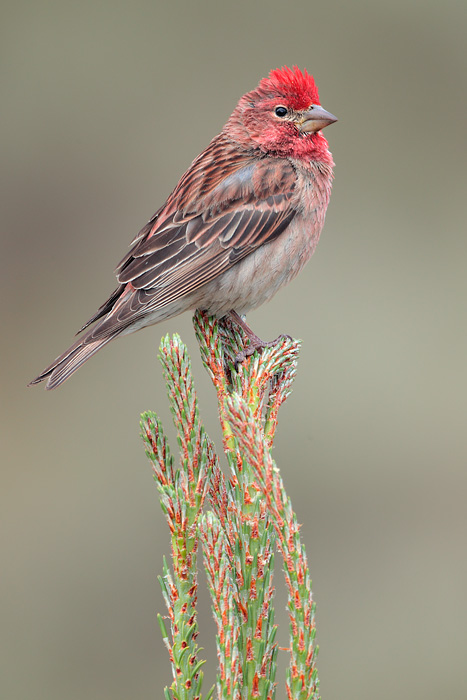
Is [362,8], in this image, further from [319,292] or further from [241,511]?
[241,511]

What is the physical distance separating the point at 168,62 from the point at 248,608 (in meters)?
5.35

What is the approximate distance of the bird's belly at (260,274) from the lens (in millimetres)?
3430

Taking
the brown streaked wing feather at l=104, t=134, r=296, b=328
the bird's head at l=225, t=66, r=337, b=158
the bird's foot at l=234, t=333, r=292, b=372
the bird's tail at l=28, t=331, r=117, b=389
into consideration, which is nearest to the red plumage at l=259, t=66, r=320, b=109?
the bird's head at l=225, t=66, r=337, b=158

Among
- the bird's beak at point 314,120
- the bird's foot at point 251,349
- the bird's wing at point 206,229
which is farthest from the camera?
the bird's beak at point 314,120

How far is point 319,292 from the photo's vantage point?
5.97 m

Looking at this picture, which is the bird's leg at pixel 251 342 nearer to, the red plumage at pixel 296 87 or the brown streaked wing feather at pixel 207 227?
the brown streaked wing feather at pixel 207 227

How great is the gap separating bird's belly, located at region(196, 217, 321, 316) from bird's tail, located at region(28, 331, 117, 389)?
18.6 inches

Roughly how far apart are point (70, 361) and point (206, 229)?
2.68 feet

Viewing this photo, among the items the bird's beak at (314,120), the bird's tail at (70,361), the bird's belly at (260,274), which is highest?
the bird's beak at (314,120)

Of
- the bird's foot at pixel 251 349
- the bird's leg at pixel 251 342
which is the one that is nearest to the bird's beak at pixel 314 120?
the bird's leg at pixel 251 342

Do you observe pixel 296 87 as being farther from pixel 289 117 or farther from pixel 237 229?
pixel 237 229

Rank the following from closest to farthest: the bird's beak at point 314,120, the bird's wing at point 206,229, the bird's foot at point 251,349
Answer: the bird's foot at point 251,349 < the bird's wing at point 206,229 < the bird's beak at point 314,120

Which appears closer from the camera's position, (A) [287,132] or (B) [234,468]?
(B) [234,468]

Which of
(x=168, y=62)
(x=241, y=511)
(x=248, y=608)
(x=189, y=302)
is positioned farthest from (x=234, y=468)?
(x=168, y=62)
